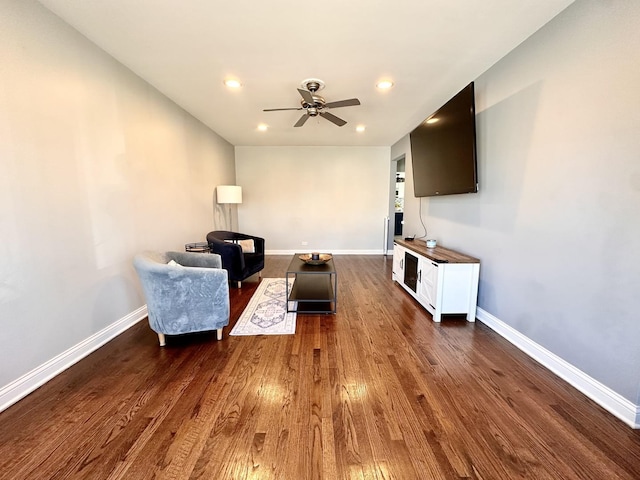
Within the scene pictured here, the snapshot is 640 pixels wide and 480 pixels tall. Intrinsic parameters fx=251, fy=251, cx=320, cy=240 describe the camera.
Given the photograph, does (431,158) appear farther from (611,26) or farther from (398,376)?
(398,376)

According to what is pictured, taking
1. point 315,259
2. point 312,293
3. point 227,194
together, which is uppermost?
point 227,194

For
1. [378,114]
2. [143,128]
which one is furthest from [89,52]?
[378,114]

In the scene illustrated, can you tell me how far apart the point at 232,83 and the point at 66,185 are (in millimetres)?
1866

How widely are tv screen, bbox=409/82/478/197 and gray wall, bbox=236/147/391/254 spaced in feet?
7.47

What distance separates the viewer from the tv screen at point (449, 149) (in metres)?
2.49

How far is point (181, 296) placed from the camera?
2162 mm

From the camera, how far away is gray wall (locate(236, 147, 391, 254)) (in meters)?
5.92

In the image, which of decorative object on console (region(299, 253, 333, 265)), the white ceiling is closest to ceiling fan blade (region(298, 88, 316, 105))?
the white ceiling

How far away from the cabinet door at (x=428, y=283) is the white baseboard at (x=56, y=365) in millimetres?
3253

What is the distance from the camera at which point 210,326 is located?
7.50 ft

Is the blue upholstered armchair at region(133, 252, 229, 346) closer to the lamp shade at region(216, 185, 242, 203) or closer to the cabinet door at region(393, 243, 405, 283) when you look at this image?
the lamp shade at region(216, 185, 242, 203)

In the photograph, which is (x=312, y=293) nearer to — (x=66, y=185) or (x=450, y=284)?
(x=450, y=284)

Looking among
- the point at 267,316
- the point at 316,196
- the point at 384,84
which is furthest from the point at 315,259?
the point at 316,196

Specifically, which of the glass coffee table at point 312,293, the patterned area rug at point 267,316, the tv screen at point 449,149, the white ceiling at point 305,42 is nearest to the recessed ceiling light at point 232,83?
the white ceiling at point 305,42
